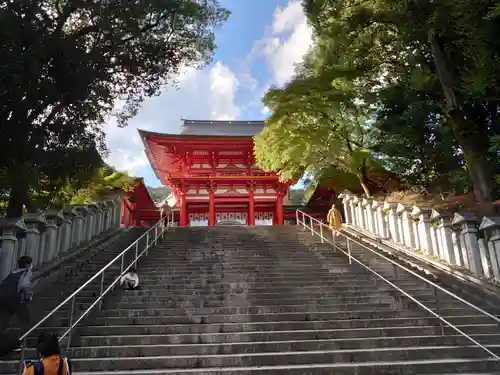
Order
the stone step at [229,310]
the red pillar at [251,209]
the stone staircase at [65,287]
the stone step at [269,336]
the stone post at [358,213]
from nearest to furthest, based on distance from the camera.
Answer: the stone step at [269,336]
the stone staircase at [65,287]
the stone step at [229,310]
the stone post at [358,213]
the red pillar at [251,209]

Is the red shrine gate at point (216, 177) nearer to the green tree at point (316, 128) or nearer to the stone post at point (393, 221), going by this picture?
the green tree at point (316, 128)

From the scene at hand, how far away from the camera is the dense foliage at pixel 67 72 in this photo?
7.49 m

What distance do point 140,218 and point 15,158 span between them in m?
16.5

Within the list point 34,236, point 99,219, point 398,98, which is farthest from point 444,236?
point 99,219

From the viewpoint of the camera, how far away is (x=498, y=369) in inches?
174

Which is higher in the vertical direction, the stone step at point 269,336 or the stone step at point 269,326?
the stone step at point 269,326

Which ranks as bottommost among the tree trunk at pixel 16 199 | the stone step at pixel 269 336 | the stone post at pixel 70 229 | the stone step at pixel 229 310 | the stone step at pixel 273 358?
the stone step at pixel 273 358

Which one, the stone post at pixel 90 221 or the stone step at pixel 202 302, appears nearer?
the stone step at pixel 202 302

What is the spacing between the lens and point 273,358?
15.0ft

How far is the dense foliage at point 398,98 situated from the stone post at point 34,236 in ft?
27.3

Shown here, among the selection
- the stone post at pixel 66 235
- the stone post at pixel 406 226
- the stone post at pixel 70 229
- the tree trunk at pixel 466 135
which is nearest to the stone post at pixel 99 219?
the stone post at pixel 70 229

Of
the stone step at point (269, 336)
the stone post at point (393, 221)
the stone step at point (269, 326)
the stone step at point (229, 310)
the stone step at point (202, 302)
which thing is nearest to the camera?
the stone step at point (269, 336)

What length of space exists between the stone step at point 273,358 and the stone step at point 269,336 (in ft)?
1.46

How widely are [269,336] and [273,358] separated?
2.05 feet
